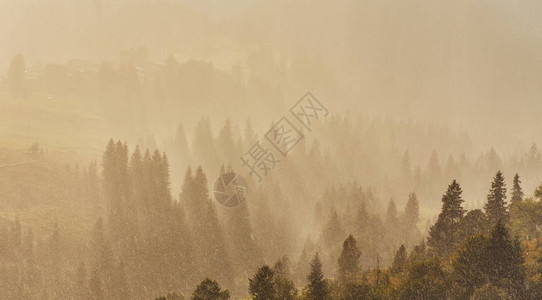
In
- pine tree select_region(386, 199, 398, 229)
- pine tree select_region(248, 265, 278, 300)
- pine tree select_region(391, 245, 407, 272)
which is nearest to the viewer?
pine tree select_region(248, 265, 278, 300)

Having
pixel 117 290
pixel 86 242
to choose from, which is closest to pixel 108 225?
pixel 86 242

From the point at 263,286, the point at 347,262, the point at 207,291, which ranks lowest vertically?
the point at 263,286

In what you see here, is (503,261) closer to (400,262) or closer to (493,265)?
(493,265)

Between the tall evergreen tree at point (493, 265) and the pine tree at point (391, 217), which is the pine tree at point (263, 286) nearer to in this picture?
the tall evergreen tree at point (493, 265)

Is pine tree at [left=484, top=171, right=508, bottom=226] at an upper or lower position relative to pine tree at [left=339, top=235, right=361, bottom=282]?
upper

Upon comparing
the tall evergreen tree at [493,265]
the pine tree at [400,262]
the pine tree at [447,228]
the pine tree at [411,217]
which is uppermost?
the pine tree at [411,217]

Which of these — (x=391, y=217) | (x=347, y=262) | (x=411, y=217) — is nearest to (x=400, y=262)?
(x=347, y=262)

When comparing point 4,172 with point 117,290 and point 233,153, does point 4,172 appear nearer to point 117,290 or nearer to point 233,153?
point 117,290

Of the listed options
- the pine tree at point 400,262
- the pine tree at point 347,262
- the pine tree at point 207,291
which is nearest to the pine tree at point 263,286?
the pine tree at point 207,291

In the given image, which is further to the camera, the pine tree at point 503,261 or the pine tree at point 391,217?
the pine tree at point 391,217

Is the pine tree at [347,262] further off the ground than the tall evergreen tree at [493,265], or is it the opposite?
the pine tree at [347,262]

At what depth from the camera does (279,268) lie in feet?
231

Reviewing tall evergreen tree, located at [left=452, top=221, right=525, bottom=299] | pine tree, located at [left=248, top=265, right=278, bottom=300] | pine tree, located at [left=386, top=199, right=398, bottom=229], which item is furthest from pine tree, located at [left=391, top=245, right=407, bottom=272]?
pine tree, located at [left=386, top=199, right=398, bottom=229]

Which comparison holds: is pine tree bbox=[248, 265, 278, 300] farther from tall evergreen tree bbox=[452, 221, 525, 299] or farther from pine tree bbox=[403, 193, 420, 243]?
pine tree bbox=[403, 193, 420, 243]
